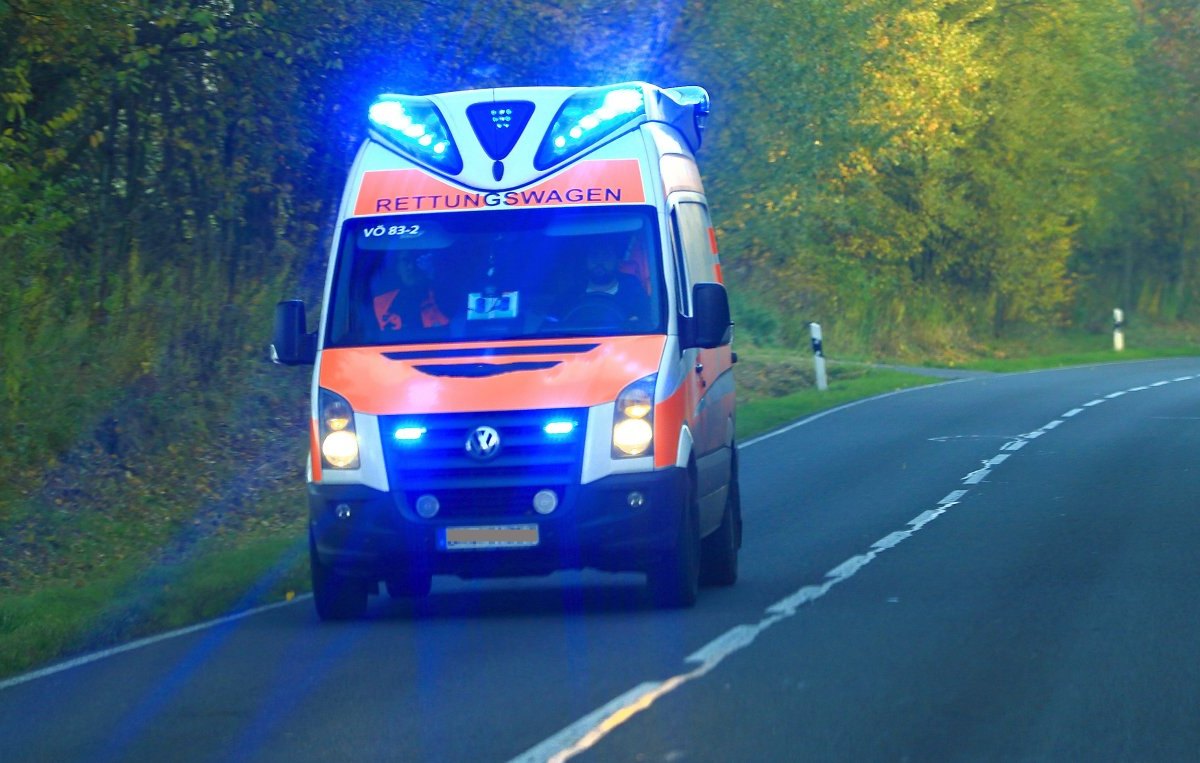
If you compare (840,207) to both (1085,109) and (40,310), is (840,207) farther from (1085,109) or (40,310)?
(40,310)

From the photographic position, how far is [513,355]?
32.2ft

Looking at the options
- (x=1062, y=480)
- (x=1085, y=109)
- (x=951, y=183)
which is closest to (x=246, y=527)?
(x=1062, y=480)

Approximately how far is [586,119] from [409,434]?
2220 mm

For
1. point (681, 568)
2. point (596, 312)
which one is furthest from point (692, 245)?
point (681, 568)

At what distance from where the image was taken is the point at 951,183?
43.8 meters

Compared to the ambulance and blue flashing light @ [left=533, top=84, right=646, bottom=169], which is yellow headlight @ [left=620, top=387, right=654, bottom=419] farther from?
blue flashing light @ [left=533, top=84, right=646, bottom=169]

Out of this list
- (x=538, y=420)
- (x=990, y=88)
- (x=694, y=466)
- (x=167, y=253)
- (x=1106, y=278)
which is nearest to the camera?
(x=538, y=420)

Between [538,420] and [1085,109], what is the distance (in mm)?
39021

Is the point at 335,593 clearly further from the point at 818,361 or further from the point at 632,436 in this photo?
the point at 818,361

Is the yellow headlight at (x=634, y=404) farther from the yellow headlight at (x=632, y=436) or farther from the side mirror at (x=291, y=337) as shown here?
the side mirror at (x=291, y=337)

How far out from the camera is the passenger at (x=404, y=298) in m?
10.2

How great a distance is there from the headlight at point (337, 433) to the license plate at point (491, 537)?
2.11 feet

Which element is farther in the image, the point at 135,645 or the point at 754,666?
the point at 135,645

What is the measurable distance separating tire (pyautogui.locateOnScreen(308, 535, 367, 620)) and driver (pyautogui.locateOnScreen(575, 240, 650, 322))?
198 centimetres
